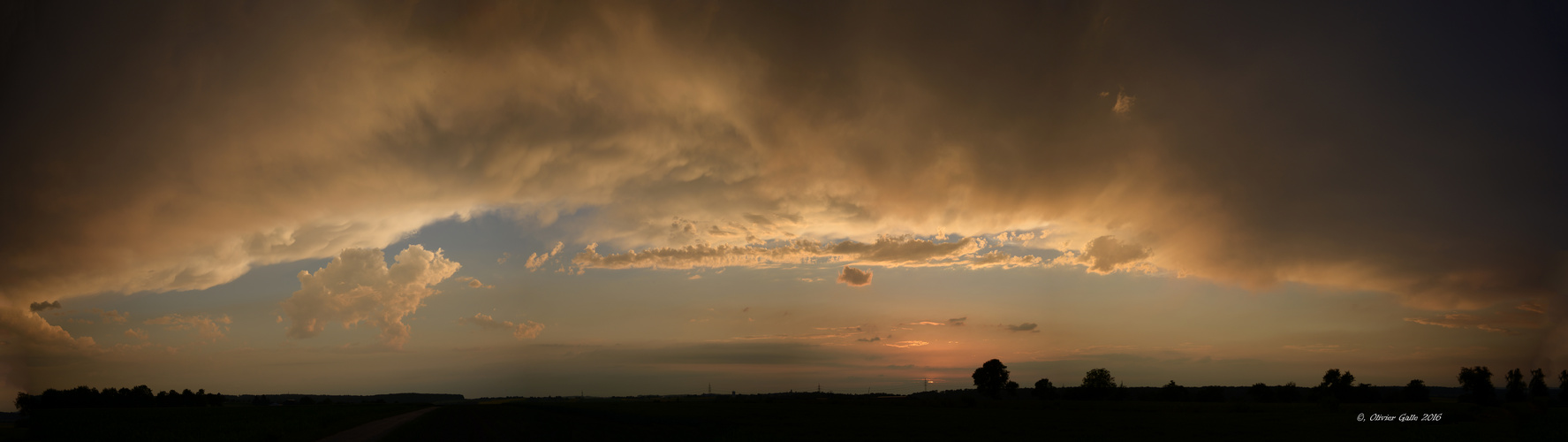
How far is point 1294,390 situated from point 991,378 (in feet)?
248

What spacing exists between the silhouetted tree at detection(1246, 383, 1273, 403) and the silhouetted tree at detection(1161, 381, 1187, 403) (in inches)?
610

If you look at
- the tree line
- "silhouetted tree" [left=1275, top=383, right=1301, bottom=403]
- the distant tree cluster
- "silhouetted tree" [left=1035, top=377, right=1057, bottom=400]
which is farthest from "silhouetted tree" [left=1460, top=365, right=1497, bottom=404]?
the distant tree cluster

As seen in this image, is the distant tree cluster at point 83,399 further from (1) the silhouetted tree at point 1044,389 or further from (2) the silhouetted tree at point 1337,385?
(2) the silhouetted tree at point 1337,385

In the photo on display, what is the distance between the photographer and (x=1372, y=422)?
54.5 m

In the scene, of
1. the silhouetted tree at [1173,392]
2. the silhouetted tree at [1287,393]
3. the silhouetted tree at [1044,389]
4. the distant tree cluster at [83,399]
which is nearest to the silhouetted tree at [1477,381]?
the silhouetted tree at [1287,393]

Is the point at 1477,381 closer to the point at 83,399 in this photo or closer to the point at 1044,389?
the point at 1044,389

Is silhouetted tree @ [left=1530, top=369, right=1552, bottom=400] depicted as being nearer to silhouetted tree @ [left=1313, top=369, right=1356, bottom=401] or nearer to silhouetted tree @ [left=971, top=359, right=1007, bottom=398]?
silhouetted tree @ [left=1313, top=369, right=1356, bottom=401]

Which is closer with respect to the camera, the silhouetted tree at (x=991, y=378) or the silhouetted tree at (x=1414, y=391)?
the silhouetted tree at (x=1414, y=391)

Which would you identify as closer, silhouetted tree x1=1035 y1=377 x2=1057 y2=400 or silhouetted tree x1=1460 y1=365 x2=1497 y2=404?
silhouetted tree x1=1460 y1=365 x2=1497 y2=404

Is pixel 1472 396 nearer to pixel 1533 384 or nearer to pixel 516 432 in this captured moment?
pixel 1533 384

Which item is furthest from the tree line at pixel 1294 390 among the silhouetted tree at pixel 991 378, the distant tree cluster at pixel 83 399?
the distant tree cluster at pixel 83 399

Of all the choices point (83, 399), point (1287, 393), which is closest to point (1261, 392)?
point (1287, 393)

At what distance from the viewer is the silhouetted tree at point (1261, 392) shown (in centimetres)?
16600

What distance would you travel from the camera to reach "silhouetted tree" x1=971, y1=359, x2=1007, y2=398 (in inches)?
6703
